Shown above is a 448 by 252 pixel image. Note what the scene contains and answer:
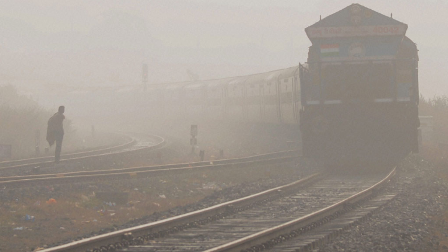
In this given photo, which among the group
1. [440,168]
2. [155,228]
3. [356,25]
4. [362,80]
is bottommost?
[440,168]

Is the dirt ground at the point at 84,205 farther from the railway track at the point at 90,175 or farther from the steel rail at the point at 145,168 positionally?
the steel rail at the point at 145,168

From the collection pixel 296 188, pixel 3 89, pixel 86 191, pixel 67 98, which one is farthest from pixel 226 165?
pixel 67 98

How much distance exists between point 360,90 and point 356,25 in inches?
72.8

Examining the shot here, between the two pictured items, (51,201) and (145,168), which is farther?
(145,168)

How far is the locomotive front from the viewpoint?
44.9 feet

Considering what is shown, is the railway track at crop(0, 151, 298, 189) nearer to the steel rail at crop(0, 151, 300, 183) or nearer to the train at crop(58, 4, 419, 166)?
the steel rail at crop(0, 151, 300, 183)

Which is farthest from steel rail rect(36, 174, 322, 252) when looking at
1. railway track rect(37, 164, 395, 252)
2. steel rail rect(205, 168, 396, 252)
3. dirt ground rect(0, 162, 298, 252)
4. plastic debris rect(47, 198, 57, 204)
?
plastic debris rect(47, 198, 57, 204)

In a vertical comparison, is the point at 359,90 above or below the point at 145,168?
above

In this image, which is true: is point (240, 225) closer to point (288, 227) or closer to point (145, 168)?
point (288, 227)

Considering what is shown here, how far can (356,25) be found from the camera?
561 inches

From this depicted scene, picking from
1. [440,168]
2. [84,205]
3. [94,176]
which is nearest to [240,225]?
[84,205]

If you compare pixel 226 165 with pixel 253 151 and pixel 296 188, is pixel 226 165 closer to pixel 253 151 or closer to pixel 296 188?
pixel 296 188

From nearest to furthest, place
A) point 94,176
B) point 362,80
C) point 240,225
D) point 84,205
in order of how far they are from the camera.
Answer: point 240,225 → point 84,205 → point 94,176 → point 362,80

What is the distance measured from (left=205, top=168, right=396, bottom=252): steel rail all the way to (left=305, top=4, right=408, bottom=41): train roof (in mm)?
5833
